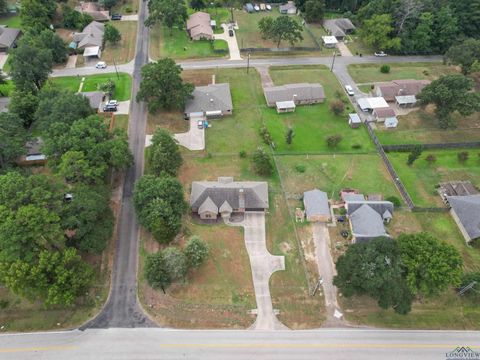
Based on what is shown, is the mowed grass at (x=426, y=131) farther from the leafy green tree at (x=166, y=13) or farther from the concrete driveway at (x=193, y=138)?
the leafy green tree at (x=166, y=13)

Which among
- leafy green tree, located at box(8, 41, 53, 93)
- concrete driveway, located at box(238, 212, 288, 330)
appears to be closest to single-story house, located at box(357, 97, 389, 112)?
concrete driveway, located at box(238, 212, 288, 330)

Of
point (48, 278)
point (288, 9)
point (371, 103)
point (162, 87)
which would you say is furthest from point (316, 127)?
point (288, 9)

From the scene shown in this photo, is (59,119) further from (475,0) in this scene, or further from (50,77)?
(475,0)

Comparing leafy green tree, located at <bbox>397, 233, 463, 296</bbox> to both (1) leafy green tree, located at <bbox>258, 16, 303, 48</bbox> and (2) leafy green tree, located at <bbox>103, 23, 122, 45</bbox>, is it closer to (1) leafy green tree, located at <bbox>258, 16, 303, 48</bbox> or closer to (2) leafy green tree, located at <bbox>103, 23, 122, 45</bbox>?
(1) leafy green tree, located at <bbox>258, 16, 303, 48</bbox>

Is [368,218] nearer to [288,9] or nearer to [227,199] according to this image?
[227,199]

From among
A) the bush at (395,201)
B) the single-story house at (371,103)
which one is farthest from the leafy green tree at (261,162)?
the single-story house at (371,103)

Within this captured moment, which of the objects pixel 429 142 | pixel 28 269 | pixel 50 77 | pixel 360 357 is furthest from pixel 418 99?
pixel 50 77
